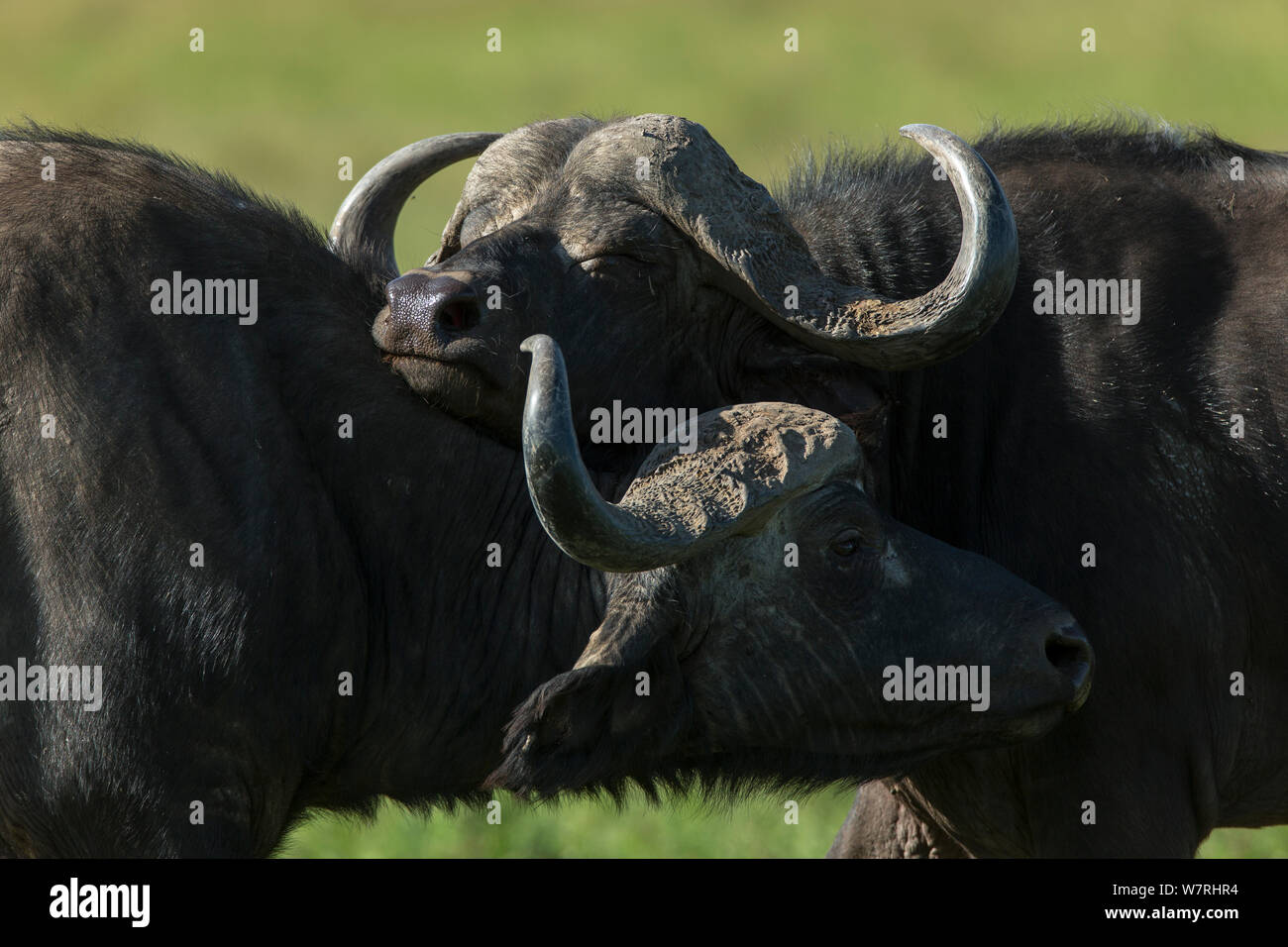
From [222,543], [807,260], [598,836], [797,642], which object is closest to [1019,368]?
[807,260]

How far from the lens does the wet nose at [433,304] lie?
20.1 feet

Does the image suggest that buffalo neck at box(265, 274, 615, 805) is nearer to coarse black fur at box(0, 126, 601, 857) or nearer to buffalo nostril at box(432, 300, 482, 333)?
coarse black fur at box(0, 126, 601, 857)

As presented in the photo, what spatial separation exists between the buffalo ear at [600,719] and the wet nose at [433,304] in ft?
3.73

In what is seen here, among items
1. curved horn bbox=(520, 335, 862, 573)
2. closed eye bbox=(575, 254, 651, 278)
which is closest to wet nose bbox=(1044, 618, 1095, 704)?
curved horn bbox=(520, 335, 862, 573)

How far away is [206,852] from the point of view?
570 cm

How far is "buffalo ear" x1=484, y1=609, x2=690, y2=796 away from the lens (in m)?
5.77

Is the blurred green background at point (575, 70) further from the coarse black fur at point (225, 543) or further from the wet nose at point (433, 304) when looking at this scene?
the wet nose at point (433, 304)

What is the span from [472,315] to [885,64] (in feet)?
97.4

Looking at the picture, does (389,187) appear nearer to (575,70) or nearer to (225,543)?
(225,543)

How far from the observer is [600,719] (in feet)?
19.2

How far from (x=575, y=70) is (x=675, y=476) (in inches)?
1107

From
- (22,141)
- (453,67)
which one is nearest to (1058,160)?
(22,141)

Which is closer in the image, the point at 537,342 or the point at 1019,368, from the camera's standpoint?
the point at 537,342

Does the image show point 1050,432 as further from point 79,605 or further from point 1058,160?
point 79,605
